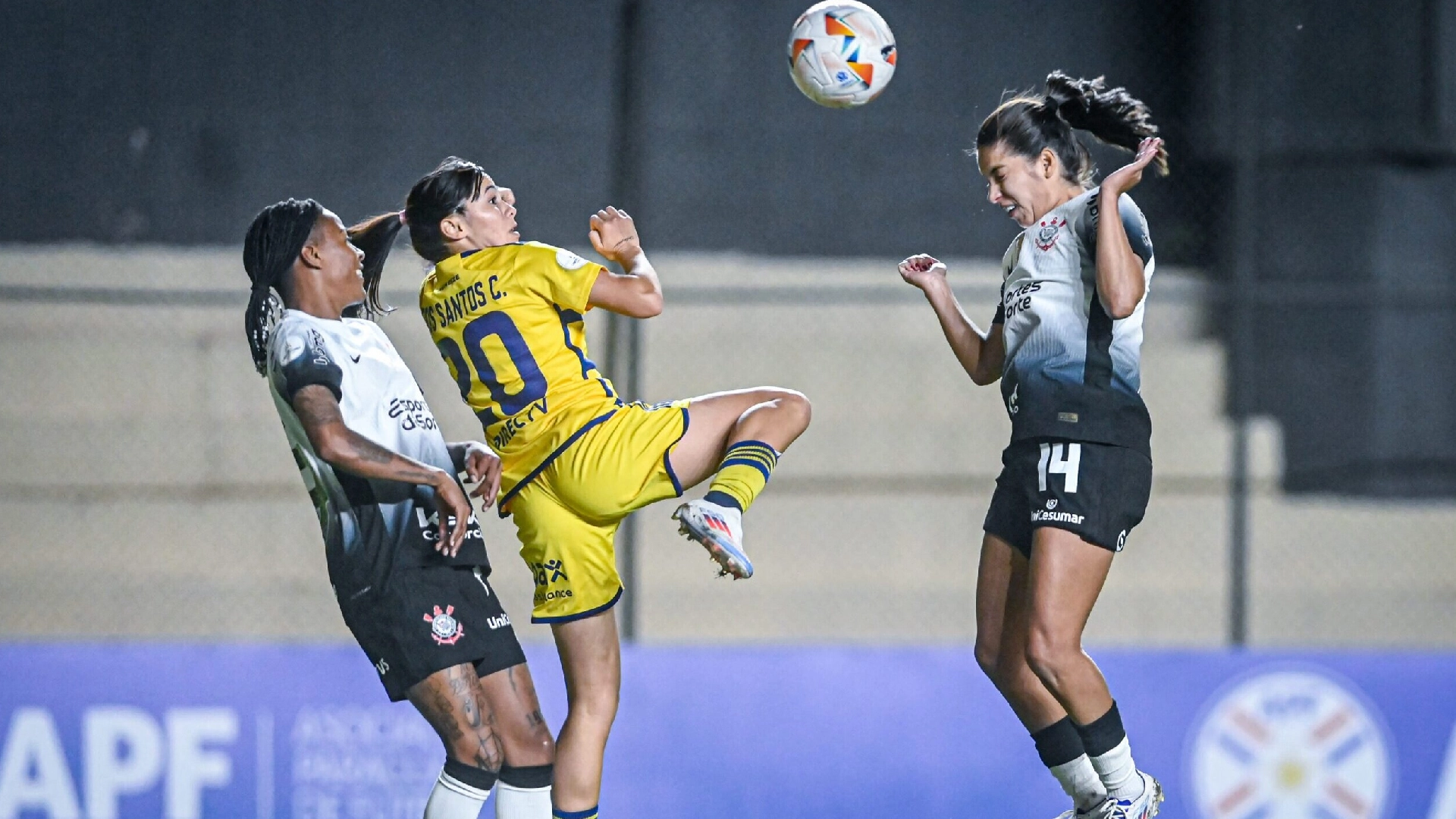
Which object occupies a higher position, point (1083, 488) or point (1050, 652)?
point (1083, 488)

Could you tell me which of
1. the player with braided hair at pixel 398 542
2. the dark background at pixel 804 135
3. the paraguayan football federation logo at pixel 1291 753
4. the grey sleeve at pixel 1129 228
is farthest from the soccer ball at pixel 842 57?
the dark background at pixel 804 135

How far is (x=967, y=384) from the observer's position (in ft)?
27.4

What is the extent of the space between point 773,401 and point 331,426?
102 centimetres

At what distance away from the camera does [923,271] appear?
4012 mm

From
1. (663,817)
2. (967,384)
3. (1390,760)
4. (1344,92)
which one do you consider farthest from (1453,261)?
(663,817)

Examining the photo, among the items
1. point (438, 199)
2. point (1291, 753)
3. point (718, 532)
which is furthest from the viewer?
point (1291, 753)

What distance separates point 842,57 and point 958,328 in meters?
0.73

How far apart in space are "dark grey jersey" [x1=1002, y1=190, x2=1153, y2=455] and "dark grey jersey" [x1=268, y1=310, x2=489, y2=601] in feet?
4.59

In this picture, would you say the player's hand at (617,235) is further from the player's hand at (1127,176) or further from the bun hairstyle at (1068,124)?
the player's hand at (1127,176)

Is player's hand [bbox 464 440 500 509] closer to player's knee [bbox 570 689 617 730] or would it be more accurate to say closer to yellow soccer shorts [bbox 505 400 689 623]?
yellow soccer shorts [bbox 505 400 689 623]

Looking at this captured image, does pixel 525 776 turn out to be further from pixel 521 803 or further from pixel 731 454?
pixel 731 454

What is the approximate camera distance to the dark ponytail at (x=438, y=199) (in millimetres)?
3904

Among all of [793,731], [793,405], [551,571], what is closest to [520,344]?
[551,571]

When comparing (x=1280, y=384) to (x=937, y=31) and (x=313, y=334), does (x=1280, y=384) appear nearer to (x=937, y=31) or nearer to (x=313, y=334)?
(x=937, y=31)
